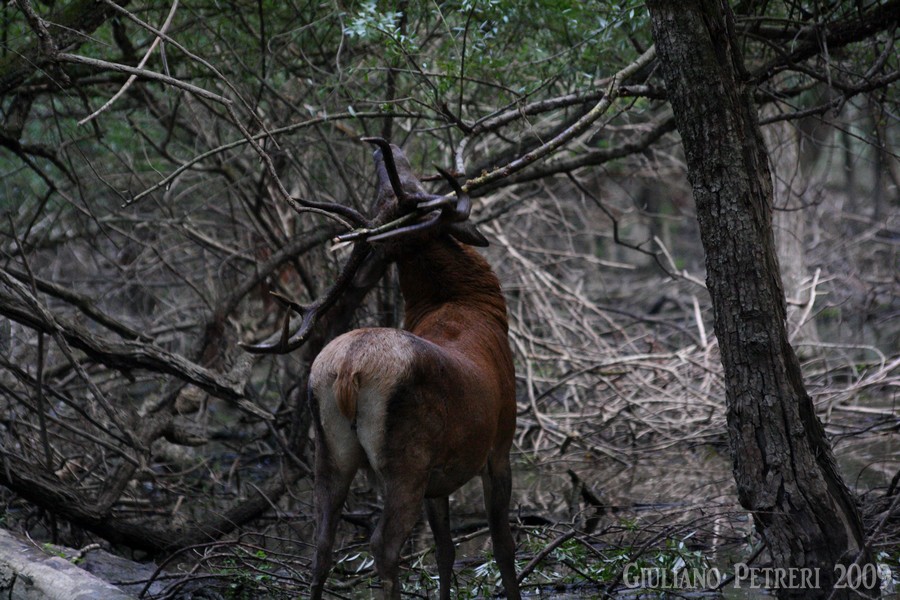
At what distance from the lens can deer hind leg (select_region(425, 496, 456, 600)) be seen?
4.96 meters

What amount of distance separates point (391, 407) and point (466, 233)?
135 centimetres

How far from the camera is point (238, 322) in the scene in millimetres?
9070

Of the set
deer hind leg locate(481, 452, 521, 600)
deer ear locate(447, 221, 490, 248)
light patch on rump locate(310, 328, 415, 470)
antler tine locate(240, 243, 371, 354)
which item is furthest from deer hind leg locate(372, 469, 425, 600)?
deer ear locate(447, 221, 490, 248)

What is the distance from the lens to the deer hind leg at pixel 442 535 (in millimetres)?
4961

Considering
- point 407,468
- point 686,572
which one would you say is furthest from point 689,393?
point 407,468

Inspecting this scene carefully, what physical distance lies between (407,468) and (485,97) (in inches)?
207


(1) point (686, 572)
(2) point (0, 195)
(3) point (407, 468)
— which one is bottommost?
(1) point (686, 572)

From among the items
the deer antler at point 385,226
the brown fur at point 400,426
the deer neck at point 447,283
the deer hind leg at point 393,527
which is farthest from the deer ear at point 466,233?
the deer hind leg at point 393,527

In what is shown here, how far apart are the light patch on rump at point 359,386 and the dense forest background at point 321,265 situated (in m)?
0.94

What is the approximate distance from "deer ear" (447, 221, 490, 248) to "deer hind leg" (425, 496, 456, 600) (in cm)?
137

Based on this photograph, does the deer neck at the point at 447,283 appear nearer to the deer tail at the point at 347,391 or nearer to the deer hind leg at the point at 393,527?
the deer tail at the point at 347,391

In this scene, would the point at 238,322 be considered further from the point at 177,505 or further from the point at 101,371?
the point at 177,505

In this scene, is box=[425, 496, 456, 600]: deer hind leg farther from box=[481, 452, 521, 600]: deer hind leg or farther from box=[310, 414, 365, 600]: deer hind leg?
box=[310, 414, 365, 600]: deer hind leg

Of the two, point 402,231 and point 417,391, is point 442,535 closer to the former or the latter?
point 417,391
